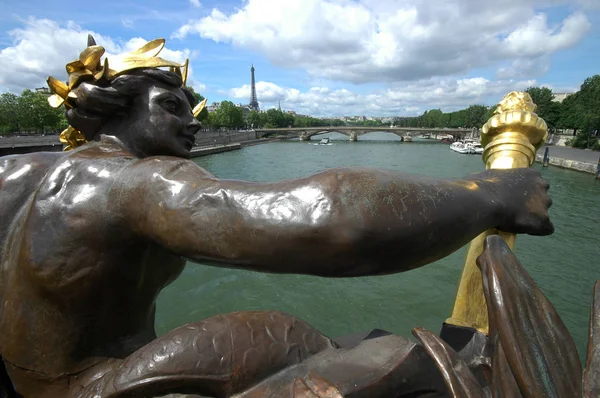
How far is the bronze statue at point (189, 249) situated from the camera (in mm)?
800

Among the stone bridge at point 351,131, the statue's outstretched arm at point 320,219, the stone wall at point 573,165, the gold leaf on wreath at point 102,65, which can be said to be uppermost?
the gold leaf on wreath at point 102,65

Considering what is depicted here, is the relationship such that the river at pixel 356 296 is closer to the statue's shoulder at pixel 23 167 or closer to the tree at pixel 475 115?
the statue's shoulder at pixel 23 167

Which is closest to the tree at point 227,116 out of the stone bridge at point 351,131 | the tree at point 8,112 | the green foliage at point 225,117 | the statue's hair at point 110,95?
the green foliage at point 225,117

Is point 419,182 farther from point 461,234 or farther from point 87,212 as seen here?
point 87,212

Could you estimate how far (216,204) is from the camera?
2.73 ft

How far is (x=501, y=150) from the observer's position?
1.48m

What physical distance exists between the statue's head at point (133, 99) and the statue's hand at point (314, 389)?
85 centimetres

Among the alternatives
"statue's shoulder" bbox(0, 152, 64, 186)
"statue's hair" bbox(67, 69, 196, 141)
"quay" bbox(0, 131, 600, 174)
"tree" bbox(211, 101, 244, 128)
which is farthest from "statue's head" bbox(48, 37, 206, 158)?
"tree" bbox(211, 101, 244, 128)

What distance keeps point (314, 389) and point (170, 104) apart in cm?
99

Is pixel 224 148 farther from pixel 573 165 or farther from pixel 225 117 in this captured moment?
pixel 573 165

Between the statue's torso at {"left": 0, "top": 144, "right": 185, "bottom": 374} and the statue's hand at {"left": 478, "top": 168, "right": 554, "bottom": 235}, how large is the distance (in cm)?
96

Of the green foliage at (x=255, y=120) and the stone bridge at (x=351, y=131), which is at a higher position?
the green foliage at (x=255, y=120)

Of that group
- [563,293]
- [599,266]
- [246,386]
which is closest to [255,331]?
[246,386]

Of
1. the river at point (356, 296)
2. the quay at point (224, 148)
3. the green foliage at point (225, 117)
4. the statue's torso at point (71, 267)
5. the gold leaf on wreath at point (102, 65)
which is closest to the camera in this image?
the statue's torso at point (71, 267)
